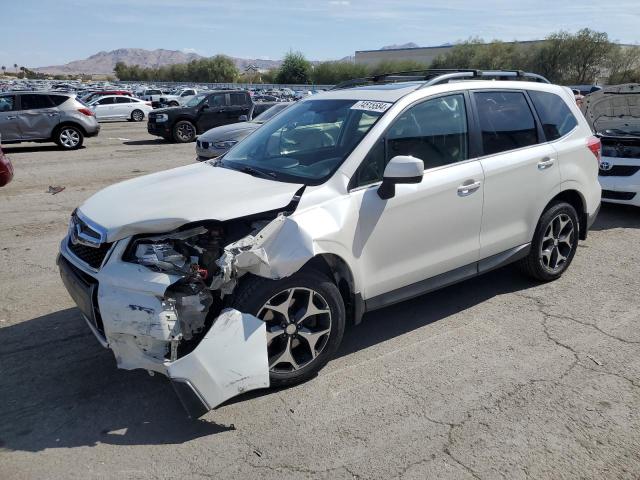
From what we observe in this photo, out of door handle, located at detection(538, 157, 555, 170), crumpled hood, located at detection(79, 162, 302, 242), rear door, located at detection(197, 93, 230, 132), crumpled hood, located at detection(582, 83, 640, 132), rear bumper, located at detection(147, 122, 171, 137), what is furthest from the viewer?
rear door, located at detection(197, 93, 230, 132)

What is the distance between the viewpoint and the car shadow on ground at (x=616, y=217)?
23.5ft

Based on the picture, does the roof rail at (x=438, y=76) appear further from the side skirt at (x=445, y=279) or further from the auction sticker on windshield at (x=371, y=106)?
the side skirt at (x=445, y=279)

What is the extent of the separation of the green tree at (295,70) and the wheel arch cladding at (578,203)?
92904mm

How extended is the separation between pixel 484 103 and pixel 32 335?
13.4 ft

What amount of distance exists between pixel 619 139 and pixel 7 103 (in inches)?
617

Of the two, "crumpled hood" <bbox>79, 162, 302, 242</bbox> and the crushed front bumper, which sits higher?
"crumpled hood" <bbox>79, 162, 302, 242</bbox>

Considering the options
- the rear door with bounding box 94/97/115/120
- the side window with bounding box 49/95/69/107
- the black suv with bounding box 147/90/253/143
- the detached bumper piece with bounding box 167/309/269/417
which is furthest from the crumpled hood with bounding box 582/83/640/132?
the rear door with bounding box 94/97/115/120

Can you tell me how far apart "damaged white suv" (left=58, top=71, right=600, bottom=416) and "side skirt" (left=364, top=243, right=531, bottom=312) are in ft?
0.04

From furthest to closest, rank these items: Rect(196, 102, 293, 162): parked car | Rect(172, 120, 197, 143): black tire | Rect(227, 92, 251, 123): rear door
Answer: Rect(227, 92, 251, 123): rear door, Rect(172, 120, 197, 143): black tire, Rect(196, 102, 293, 162): parked car

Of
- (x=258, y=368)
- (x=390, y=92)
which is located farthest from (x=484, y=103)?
(x=258, y=368)

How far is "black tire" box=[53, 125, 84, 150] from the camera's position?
15.9 metres

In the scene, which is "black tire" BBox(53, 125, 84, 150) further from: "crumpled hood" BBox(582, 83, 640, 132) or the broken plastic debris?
"crumpled hood" BBox(582, 83, 640, 132)

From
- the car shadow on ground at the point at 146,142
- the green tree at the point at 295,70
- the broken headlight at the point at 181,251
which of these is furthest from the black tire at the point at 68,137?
the green tree at the point at 295,70

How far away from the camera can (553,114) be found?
4941 mm
